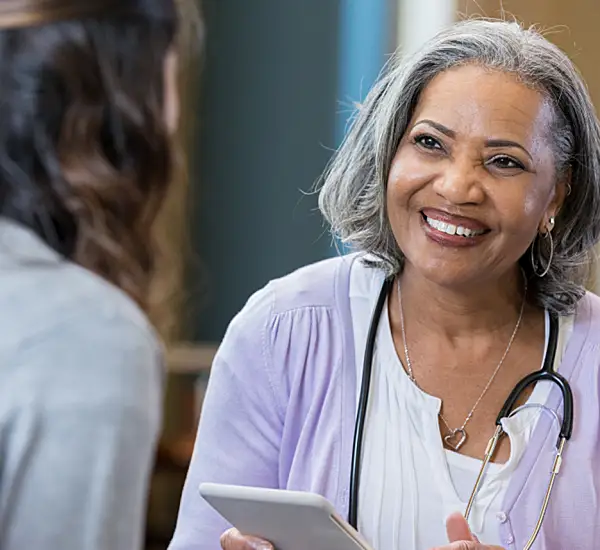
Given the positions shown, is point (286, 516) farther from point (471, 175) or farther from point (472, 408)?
point (471, 175)

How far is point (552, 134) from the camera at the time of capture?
1.53 m

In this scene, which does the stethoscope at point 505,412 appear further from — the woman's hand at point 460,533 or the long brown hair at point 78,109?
the long brown hair at point 78,109

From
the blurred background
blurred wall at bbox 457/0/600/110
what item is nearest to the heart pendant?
blurred wall at bbox 457/0/600/110

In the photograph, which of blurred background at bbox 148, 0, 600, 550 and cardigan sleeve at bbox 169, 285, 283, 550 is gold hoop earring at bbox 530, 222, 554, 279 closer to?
cardigan sleeve at bbox 169, 285, 283, 550

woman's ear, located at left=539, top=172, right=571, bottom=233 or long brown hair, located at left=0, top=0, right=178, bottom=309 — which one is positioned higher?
woman's ear, located at left=539, top=172, right=571, bottom=233

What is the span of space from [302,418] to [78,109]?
3.26 ft

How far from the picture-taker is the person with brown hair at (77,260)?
1.83 m

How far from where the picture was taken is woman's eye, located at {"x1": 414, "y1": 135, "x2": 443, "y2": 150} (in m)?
1.51

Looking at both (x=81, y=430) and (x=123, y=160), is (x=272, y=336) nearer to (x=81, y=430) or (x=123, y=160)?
(x=81, y=430)

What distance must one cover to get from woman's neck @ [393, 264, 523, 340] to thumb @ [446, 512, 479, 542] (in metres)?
0.33

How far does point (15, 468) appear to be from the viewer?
5.91 ft

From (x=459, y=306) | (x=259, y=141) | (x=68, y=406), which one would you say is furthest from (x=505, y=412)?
(x=259, y=141)

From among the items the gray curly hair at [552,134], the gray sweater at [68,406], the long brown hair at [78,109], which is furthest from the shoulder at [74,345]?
the gray curly hair at [552,134]

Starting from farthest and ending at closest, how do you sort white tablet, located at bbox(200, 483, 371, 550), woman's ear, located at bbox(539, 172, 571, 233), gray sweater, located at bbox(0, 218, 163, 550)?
1. gray sweater, located at bbox(0, 218, 163, 550)
2. woman's ear, located at bbox(539, 172, 571, 233)
3. white tablet, located at bbox(200, 483, 371, 550)
